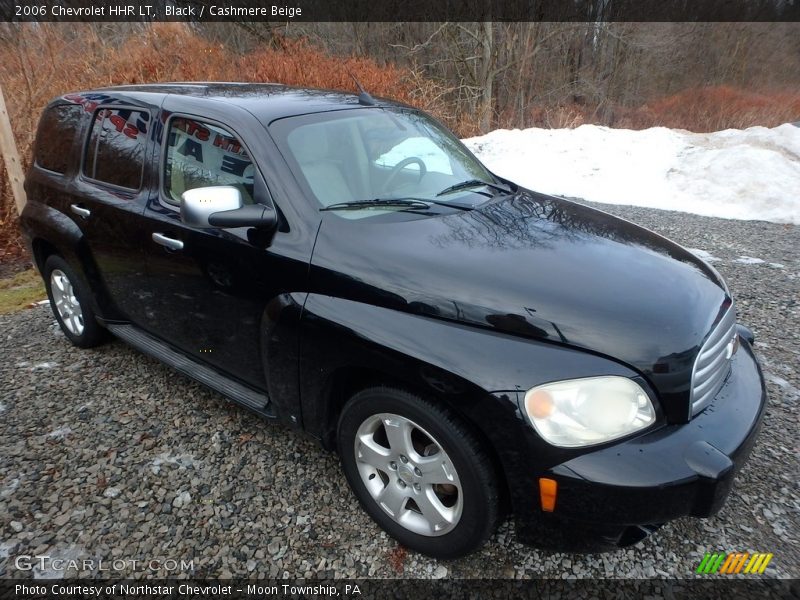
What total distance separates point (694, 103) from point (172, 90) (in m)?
23.5

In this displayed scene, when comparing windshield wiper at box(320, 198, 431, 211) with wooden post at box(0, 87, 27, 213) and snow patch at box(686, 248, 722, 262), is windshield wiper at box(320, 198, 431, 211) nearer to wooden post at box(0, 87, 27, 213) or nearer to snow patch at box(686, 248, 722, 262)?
snow patch at box(686, 248, 722, 262)

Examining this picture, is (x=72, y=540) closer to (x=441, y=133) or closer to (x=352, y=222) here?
(x=352, y=222)

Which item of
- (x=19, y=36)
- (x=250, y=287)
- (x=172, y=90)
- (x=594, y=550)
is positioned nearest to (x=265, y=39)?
(x=19, y=36)

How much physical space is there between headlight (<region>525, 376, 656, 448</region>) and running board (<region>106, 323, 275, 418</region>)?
4.61 ft

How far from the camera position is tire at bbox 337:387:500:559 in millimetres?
1832

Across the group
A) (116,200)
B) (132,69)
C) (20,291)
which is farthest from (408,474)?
(132,69)

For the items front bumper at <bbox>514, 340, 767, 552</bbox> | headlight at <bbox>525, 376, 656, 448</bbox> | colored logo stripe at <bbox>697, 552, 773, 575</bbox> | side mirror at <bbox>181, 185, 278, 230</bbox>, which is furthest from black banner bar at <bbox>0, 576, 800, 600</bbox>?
side mirror at <bbox>181, 185, 278, 230</bbox>

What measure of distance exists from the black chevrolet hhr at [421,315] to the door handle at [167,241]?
1 centimetres

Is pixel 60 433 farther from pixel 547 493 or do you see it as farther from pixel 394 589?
pixel 547 493

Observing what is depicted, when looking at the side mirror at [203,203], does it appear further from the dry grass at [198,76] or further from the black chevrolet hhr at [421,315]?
the dry grass at [198,76]

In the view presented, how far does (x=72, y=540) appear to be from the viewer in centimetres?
225

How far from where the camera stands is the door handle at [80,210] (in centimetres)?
324

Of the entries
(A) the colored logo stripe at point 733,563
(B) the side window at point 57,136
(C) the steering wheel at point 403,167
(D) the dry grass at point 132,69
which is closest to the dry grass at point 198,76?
(D) the dry grass at point 132,69

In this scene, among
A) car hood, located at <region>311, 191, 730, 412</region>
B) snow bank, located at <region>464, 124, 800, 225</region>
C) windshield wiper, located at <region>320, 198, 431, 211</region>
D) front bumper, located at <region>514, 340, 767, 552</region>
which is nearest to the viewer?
front bumper, located at <region>514, 340, 767, 552</region>
